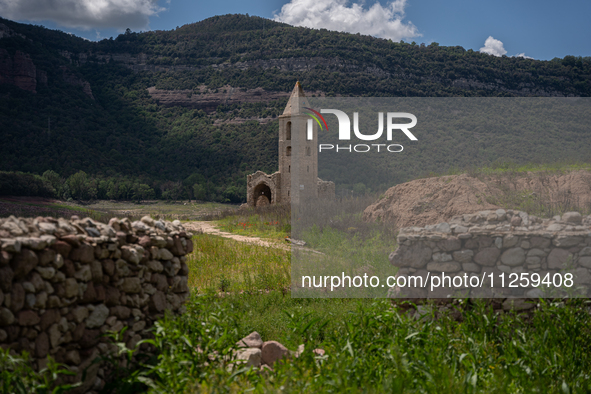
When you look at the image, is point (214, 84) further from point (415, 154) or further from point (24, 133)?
point (415, 154)

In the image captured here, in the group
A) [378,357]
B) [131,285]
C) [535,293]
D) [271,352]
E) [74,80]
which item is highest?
[74,80]

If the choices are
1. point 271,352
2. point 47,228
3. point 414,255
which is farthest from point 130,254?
point 414,255

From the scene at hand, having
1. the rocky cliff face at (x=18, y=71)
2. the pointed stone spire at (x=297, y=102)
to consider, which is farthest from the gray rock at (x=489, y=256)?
the rocky cliff face at (x=18, y=71)

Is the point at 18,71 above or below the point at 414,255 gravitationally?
above

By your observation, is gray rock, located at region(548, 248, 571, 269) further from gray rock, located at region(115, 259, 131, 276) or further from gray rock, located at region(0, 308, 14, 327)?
gray rock, located at region(0, 308, 14, 327)

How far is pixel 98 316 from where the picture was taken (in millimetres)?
3232

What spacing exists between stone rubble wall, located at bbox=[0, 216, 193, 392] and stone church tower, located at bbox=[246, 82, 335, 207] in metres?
15.0

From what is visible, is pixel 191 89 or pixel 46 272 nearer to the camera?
pixel 46 272

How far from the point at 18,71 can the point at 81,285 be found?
6715 cm

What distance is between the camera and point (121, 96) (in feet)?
222

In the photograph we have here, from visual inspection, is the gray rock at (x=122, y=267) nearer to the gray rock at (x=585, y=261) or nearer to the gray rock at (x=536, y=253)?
the gray rock at (x=536, y=253)

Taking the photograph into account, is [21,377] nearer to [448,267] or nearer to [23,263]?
[23,263]

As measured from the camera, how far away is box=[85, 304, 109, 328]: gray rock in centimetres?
317

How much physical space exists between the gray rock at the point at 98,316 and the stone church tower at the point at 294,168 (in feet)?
51.2
